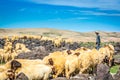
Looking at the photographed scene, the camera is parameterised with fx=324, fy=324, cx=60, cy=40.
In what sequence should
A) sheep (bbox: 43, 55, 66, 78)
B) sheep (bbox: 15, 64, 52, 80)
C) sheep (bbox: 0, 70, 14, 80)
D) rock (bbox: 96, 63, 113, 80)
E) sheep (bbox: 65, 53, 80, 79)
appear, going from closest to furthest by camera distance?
sheep (bbox: 0, 70, 14, 80) < rock (bbox: 96, 63, 113, 80) < sheep (bbox: 15, 64, 52, 80) < sheep (bbox: 43, 55, 66, 78) < sheep (bbox: 65, 53, 80, 79)

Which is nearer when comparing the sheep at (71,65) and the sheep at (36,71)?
the sheep at (36,71)

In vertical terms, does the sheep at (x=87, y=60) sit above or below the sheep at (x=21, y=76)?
above

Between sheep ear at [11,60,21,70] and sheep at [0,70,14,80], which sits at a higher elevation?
sheep ear at [11,60,21,70]

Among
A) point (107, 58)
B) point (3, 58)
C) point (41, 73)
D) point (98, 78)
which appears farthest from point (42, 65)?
point (3, 58)

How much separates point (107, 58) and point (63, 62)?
9960 millimetres

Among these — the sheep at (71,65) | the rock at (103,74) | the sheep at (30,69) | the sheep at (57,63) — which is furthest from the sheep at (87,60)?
the sheep at (30,69)

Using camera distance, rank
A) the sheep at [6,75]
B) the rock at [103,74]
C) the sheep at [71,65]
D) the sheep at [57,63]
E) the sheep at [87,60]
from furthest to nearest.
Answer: the sheep at [87,60] → the sheep at [71,65] → the sheep at [57,63] → the rock at [103,74] → the sheep at [6,75]

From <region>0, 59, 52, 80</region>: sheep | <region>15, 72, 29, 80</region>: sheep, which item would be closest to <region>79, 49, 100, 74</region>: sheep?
<region>0, 59, 52, 80</region>: sheep

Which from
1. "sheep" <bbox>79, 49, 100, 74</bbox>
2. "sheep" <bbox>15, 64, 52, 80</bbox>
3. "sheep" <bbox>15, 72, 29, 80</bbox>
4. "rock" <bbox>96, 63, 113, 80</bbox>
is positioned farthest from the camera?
"sheep" <bbox>79, 49, 100, 74</bbox>

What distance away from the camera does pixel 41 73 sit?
20.0m

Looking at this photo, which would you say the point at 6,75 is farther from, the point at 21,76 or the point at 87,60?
the point at 87,60

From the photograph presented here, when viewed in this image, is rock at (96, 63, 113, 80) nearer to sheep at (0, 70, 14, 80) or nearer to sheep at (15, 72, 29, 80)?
sheep at (15, 72, 29, 80)

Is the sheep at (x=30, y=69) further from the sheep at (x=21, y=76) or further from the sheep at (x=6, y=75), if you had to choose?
the sheep at (x=21, y=76)

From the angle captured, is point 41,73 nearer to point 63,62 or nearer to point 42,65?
point 42,65
